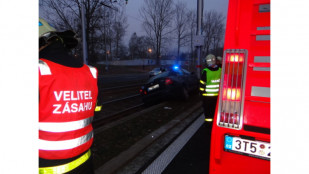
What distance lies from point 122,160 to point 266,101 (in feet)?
7.27

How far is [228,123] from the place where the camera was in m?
1.87

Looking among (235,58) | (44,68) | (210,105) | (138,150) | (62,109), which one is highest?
(235,58)

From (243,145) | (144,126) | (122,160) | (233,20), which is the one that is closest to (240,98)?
(243,145)

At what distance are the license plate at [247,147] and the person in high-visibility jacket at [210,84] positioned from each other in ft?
8.67

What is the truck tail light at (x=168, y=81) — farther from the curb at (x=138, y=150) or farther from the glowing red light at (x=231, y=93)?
the glowing red light at (x=231, y=93)

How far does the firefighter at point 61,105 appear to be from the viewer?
4.03ft

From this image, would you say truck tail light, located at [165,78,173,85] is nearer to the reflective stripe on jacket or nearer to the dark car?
the dark car

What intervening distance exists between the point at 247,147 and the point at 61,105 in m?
1.57

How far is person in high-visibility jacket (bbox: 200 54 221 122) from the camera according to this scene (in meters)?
4.45

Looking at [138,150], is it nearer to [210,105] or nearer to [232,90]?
[210,105]

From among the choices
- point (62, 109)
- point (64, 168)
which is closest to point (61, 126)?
point (62, 109)

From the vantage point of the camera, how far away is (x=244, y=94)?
1.84 metres

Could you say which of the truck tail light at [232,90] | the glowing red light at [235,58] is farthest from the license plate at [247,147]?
the glowing red light at [235,58]

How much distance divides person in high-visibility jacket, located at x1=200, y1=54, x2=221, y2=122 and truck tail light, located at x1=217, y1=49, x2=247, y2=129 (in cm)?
257
